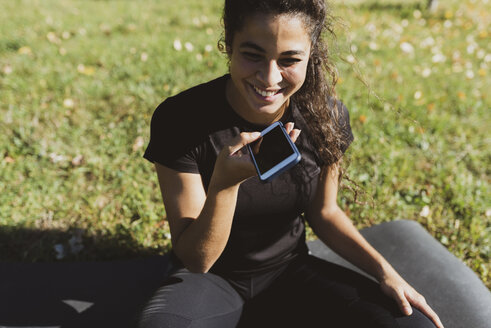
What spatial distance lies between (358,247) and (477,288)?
71 cm

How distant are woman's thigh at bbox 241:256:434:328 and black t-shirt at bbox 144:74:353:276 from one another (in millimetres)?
117

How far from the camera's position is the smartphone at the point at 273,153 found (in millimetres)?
1184

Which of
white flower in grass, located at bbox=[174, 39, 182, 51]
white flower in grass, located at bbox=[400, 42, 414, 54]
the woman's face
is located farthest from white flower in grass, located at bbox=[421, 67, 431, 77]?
the woman's face

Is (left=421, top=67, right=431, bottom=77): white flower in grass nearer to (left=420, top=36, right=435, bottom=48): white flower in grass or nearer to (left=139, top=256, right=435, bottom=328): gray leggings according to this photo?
(left=420, top=36, right=435, bottom=48): white flower in grass

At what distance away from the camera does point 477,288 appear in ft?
→ 6.64

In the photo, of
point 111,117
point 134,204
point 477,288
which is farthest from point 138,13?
point 477,288

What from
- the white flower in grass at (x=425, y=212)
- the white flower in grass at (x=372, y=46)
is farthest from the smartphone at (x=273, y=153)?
the white flower in grass at (x=372, y=46)

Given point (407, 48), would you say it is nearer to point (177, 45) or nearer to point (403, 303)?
point (177, 45)

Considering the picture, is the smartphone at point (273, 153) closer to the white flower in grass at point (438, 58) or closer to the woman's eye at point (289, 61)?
the woman's eye at point (289, 61)

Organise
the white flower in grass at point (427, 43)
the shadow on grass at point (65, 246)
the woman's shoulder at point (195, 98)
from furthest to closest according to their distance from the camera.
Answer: the white flower in grass at point (427, 43) → the shadow on grass at point (65, 246) → the woman's shoulder at point (195, 98)

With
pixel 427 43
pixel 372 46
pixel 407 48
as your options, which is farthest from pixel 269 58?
pixel 427 43

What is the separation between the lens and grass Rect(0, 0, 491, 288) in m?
2.67

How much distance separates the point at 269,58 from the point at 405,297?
1.03 metres

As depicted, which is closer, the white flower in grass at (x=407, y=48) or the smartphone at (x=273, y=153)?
the smartphone at (x=273, y=153)
